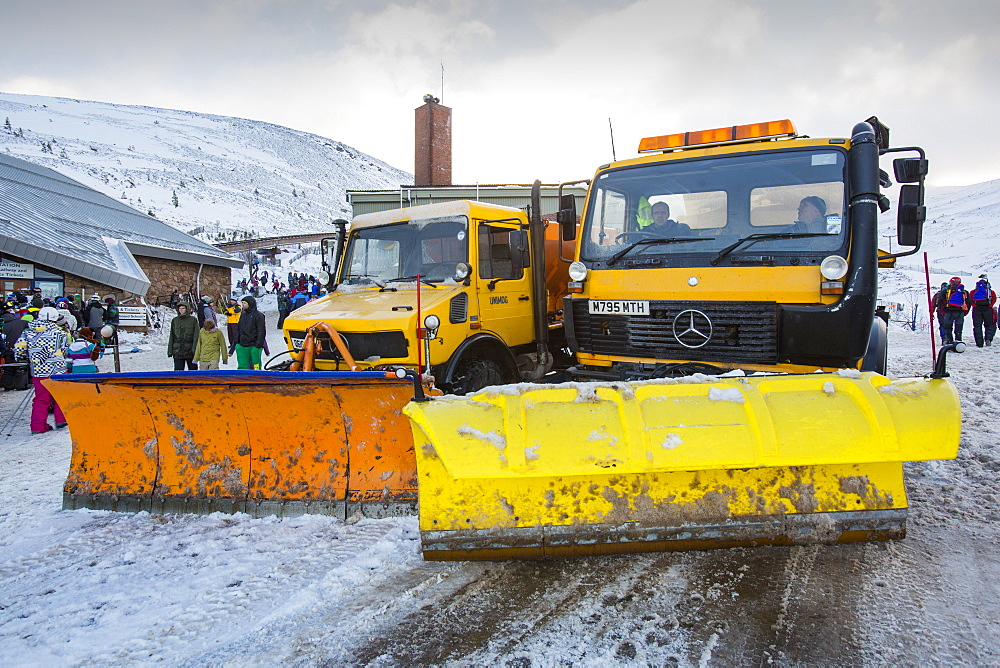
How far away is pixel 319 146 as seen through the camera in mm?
113125

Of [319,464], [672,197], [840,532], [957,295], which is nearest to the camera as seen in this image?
[840,532]

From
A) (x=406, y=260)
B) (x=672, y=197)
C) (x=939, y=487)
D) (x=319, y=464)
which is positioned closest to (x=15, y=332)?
(x=406, y=260)

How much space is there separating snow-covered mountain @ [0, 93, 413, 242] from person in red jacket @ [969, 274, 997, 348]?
123ft

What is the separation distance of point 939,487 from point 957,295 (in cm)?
1164

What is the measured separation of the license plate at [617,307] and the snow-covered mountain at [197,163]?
4033cm

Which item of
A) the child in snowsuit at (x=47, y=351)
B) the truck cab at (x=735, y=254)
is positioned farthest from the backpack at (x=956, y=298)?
the child in snowsuit at (x=47, y=351)

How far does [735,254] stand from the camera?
4.21 metres

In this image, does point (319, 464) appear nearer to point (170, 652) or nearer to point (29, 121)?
point (170, 652)

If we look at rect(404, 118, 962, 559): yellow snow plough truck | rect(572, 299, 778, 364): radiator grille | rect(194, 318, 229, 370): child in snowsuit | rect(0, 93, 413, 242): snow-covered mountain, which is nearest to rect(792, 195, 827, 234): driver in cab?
rect(404, 118, 962, 559): yellow snow plough truck

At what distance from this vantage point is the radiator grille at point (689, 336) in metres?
4.07

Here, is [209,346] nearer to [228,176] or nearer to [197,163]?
[228,176]

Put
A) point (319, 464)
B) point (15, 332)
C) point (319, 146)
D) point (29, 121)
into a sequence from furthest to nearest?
1. point (319, 146)
2. point (29, 121)
3. point (15, 332)
4. point (319, 464)

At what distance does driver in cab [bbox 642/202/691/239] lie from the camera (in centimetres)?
452

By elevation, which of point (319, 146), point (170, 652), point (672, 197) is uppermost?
point (319, 146)
